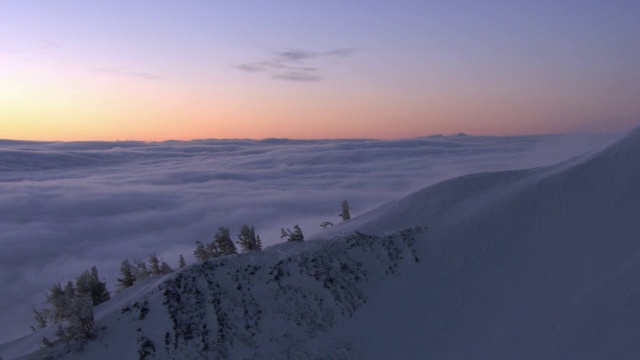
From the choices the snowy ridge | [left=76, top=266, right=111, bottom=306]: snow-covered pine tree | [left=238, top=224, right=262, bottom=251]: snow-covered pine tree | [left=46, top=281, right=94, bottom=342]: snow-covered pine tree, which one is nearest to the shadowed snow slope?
the snowy ridge

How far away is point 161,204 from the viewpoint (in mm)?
39156

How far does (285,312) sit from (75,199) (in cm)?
3925

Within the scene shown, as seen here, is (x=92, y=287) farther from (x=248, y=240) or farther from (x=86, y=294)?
(x=248, y=240)

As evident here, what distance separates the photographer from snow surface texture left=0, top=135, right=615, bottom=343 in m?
23.5

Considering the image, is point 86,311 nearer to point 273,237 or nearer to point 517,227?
point 517,227

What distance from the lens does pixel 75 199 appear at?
132ft

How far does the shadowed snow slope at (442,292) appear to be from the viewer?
5129 mm

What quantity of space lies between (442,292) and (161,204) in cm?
3546

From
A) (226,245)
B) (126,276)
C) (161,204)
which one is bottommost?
(161,204)

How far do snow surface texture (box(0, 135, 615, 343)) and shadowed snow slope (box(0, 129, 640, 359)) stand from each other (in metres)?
9.10

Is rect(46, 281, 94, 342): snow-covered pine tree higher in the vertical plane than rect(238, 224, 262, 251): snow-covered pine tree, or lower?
lower

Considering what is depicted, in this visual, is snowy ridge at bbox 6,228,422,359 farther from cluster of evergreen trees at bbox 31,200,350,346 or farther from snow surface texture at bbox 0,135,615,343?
snow surface texture at bbox 0,135,615,343

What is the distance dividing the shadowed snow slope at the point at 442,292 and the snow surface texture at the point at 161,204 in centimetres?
910

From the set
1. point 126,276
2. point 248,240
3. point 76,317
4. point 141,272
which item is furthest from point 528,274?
point 126,276
